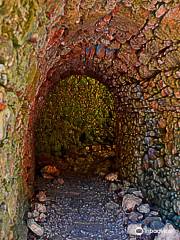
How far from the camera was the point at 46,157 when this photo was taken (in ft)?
20.0

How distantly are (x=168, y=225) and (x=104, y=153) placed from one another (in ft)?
9.81

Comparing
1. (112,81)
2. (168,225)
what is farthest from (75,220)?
(112,81)

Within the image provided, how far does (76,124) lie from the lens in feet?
20.7

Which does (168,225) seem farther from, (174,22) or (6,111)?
(6,111)

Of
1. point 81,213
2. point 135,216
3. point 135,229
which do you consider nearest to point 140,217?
point 135,216

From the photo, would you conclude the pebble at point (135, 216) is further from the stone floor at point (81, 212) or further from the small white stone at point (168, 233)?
the small white stone at point (168, 233)

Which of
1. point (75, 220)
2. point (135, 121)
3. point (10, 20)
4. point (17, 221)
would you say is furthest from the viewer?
point (135, 121)

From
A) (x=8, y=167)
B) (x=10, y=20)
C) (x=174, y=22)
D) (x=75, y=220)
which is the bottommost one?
(x=75, y=220)

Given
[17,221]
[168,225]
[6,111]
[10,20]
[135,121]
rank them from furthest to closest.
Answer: [135,121] → [168,225] → [17,221] → [6,111] → [10,20]

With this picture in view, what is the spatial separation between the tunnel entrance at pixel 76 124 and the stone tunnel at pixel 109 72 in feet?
4.47

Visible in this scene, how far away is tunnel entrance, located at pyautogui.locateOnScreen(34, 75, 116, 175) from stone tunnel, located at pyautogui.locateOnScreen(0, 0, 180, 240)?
4.47ft

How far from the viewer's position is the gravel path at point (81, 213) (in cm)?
320

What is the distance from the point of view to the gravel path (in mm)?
3201
